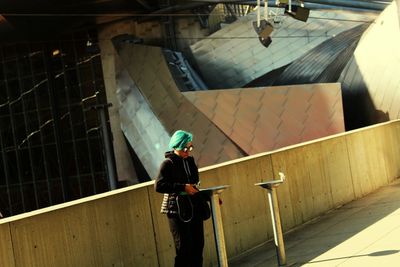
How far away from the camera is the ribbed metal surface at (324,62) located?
24797 millimetres

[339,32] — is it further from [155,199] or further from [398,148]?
[155,199]

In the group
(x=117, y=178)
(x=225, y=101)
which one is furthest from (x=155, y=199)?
(x=117, y=178)

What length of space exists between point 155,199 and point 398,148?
9181 millimetres

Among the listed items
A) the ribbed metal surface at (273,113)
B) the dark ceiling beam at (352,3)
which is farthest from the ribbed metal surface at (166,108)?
the dark ceiling beam at (352,3)

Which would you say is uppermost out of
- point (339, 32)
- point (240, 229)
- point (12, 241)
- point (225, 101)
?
point (339, 32)

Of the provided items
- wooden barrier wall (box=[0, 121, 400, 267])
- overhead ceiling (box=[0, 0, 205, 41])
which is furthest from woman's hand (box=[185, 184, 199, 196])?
overhead ceiling (box=[0, 0, 205, 41])

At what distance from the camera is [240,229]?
26.8 ft

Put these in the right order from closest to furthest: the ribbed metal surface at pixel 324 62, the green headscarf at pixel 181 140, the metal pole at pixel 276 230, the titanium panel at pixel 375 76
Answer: the green headscarf at pixel 181 140 → the metal pole at pixel 276 230 → the titanium panel at pixel 375 76 → the ribbed metal surface at pixel 324 62

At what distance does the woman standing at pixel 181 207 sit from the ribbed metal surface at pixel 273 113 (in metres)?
16.3

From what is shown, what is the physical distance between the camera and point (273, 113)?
22.7m

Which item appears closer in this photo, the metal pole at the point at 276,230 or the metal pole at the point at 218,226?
the metal pole at the point at 218,226

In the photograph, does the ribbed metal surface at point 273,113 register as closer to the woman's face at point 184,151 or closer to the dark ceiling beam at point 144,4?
the dark ceiling beam at point 144,4

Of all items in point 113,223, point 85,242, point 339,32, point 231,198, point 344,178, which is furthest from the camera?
point 339,32

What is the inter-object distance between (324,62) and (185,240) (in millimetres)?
20746
